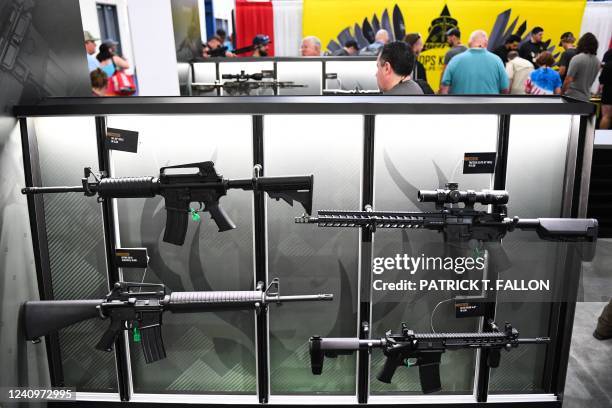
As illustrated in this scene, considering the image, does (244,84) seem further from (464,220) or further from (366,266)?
(464,220)

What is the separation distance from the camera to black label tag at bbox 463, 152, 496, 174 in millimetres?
2910

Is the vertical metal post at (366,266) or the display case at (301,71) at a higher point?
the display case at (301,71)

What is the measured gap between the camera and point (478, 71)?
17.9ft

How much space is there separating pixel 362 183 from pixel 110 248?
1.64m

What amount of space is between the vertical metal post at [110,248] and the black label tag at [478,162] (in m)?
2.15

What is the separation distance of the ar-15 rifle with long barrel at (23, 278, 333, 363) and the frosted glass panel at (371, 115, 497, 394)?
0.70 metres

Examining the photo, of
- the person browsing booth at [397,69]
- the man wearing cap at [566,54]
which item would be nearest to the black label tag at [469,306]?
the person browsing booth at [397,69]

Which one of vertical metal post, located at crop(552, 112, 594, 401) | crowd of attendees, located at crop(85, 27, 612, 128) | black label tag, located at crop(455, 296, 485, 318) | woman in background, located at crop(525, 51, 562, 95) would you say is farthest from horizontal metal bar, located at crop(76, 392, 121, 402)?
woman in background, located at crop(525, 51, 562, 95)

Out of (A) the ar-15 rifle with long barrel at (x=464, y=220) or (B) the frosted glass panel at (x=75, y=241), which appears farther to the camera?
(B) the frosted glass panel at (x=75, y=241)

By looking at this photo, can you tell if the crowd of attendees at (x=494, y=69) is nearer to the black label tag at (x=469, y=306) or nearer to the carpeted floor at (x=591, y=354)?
the black label tag at (x=469, y=306)

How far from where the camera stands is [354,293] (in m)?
3.16

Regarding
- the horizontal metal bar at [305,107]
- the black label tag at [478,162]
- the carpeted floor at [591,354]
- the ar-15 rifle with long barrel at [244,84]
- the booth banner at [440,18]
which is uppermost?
the booth banner at [440,18]

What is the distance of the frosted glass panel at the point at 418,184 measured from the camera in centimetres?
293

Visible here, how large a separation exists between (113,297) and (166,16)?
11.7 ft
